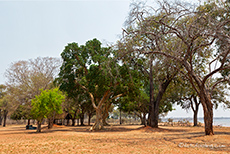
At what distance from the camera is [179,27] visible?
42.2 ft

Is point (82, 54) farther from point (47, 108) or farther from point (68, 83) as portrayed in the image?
point (47, 108)

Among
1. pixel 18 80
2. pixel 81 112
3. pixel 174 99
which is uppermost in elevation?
pixel 18 80

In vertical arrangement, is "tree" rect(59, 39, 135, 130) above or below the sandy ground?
above

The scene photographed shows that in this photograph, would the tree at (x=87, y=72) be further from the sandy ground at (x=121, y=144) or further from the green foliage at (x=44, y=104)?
the sandy ground at (x=121, y=144)

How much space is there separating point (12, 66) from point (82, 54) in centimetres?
1409

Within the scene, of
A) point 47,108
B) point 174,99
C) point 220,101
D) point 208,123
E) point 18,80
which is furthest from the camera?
point 174,99

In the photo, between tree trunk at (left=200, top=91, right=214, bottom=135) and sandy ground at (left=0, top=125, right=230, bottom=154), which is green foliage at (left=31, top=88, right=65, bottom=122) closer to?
sandy ground at (left=0, top=125, right=230, bottom=154)

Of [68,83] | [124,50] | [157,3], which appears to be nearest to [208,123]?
[124,50]

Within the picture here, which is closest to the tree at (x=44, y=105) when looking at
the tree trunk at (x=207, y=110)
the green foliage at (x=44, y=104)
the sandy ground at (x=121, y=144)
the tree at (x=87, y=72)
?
the green foliage at (x=44, y=104)

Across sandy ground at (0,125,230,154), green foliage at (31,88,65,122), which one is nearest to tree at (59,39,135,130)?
green foliage at (31,88,65,122)

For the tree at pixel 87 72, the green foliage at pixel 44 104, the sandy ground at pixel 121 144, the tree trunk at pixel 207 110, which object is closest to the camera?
the sandy ground at pixel 121 144

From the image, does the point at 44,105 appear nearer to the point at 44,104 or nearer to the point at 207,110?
the point at 44,104

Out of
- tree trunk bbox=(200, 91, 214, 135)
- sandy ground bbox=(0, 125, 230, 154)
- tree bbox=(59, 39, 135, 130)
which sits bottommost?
sandy ground bbox=(0, 125, 230, 154)

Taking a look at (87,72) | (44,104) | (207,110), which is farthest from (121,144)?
(87,72)
